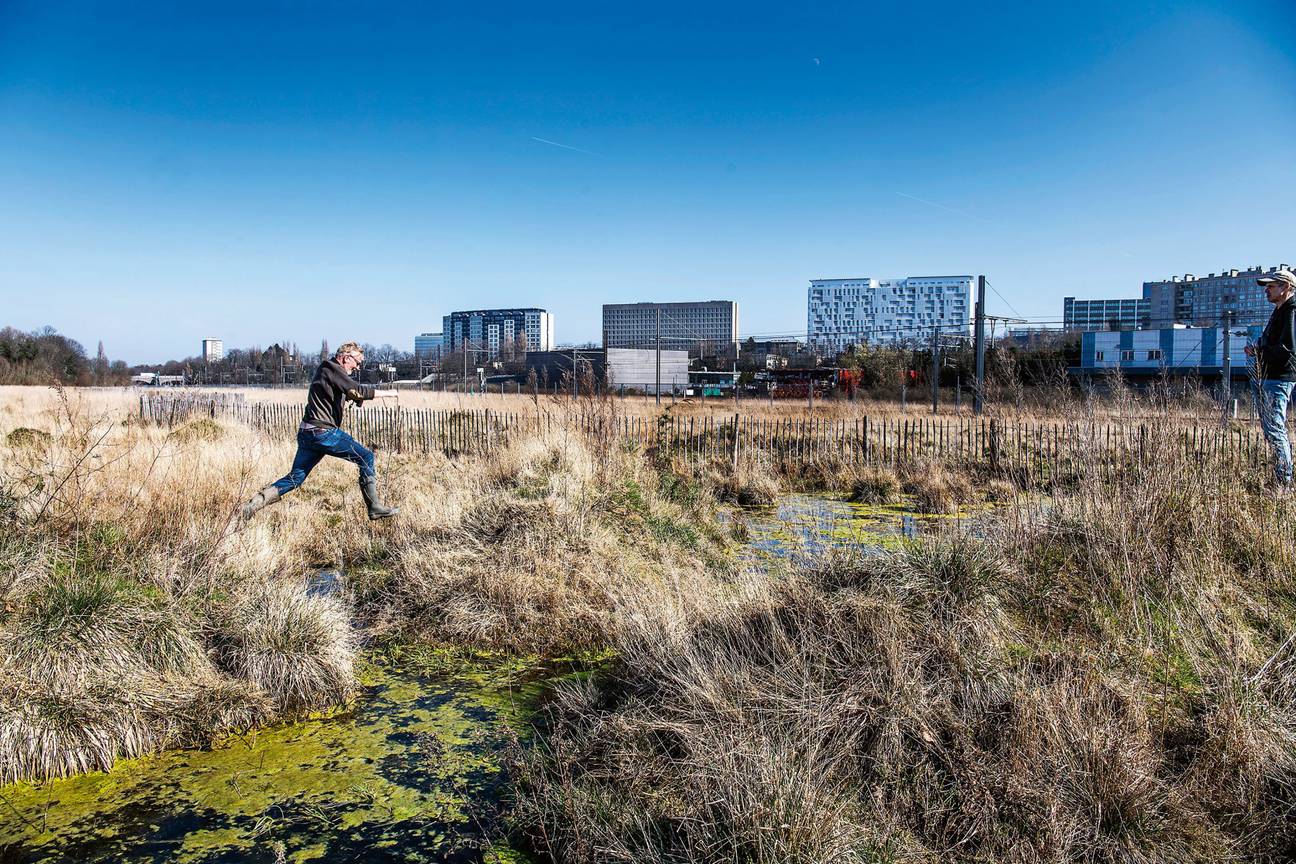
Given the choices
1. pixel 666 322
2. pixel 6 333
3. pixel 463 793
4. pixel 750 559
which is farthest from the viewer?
pixel 666 322

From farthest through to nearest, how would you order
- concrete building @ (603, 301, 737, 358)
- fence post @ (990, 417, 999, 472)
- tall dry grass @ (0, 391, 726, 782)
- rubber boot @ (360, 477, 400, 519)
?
concrete building @ (603, 301, 737, 358) < fence post @ (990, 417, 999, 472) < rubber boot @ (360, 477, 400, 519) < tall dry grass @ (0, 391, 726, 782)

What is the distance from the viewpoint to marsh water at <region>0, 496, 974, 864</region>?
3.07 meters

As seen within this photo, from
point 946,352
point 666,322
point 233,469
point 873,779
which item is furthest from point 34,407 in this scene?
point 666,322

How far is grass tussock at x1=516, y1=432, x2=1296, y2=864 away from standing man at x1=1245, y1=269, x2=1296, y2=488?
6.74 ft

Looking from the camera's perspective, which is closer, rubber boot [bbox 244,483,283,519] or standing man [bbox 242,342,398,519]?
rubber boot [bbox 244,483,283,519]

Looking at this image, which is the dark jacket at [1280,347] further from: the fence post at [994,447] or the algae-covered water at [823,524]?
the fence post at [994,447]

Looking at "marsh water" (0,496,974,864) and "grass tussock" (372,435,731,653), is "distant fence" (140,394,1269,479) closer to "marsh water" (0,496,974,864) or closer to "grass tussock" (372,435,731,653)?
"grass tussock" (372,435,731,653)

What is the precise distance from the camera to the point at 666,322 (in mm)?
149500

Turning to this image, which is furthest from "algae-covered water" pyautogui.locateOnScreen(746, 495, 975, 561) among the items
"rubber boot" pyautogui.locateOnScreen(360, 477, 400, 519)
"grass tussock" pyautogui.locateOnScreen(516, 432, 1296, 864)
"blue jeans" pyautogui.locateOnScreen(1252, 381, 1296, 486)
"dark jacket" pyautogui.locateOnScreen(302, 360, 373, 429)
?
"dark jacket" pyautogui.locateOnScreen(302, 360, 373, 429)

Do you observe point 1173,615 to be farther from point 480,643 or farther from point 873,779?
point 480,643

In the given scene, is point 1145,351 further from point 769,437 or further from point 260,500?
point 260,500

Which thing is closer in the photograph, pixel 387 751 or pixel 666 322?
pixel 387 751

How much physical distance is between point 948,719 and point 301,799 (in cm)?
263

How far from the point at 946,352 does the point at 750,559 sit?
36.2 m
